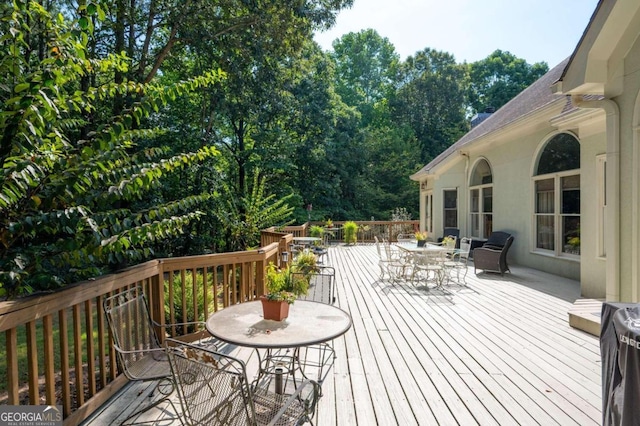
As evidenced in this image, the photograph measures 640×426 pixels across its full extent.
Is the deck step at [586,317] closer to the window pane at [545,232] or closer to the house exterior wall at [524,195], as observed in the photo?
the house exterior wall at [524,195]

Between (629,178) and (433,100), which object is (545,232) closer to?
(629,178)

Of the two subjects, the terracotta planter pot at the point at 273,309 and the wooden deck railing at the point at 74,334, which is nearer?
the wooden deck railing at the point at 74,334

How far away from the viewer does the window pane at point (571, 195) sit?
6.91m

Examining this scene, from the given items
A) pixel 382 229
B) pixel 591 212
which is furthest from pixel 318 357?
pixel 382 229

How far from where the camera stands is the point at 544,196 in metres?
7.95

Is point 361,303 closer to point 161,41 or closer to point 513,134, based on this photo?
point 513,134

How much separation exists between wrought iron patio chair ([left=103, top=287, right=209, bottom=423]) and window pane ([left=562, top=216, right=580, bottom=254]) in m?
7.85

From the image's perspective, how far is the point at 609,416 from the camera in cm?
184

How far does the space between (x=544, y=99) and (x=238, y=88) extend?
7.99 meters

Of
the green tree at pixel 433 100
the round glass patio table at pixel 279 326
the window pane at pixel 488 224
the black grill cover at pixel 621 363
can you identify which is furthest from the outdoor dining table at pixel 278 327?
the green tree at pixel 433 100

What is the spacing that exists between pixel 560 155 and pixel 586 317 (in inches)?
175

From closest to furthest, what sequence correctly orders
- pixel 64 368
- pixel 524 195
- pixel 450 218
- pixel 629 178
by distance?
pixel 64 368, pixel 629 178, pixel 524 195, pixel 450 218

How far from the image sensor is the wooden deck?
102 inches

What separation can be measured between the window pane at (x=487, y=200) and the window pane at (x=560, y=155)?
2.37 metres
